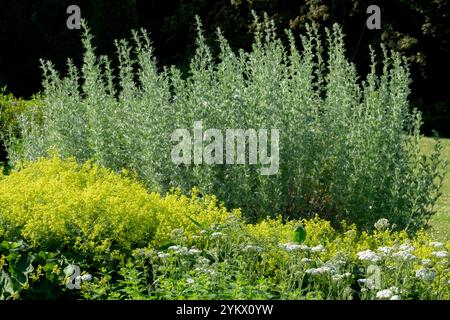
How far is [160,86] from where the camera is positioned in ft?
20.2

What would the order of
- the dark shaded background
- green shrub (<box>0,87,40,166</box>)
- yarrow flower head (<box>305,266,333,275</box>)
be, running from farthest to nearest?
the dark shaded background, green shrub (<box>0,87,40,166</box>), yarrow flower head (<box>305,266,333,275</box>)

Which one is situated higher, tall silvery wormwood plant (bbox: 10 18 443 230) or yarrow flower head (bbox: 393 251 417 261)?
tall silvery wormwood plant (bbox: 10 18 443 230)

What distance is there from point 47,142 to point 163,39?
10.5 m

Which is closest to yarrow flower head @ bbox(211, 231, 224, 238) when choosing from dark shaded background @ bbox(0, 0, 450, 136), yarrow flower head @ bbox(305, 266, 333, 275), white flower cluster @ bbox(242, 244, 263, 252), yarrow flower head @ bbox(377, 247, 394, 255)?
white flower cluster @ bbox(242, 244, 263, 252)

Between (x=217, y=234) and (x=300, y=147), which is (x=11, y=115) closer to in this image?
(x=300, y=147)

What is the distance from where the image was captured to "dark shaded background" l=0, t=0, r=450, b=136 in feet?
42.3

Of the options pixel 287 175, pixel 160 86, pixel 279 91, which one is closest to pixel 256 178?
pixel 287 175

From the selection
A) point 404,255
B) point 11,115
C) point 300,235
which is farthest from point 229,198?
point 11,115

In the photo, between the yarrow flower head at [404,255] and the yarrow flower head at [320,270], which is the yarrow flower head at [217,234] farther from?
the yarrow flower head at [404,255]

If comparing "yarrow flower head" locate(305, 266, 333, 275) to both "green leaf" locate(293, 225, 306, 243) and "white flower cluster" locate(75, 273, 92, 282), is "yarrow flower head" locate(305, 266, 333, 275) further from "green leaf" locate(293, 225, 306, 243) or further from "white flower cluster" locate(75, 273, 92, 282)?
"white flower cluster" locate(75, 273, 92, 282)

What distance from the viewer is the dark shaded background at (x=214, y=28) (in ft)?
42.3

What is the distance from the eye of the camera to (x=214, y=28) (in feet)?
52.6

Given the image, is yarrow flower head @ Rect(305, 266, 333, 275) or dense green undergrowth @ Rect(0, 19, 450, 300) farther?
dense green undergrowth @ Rect(0, 19, 450, 300)
